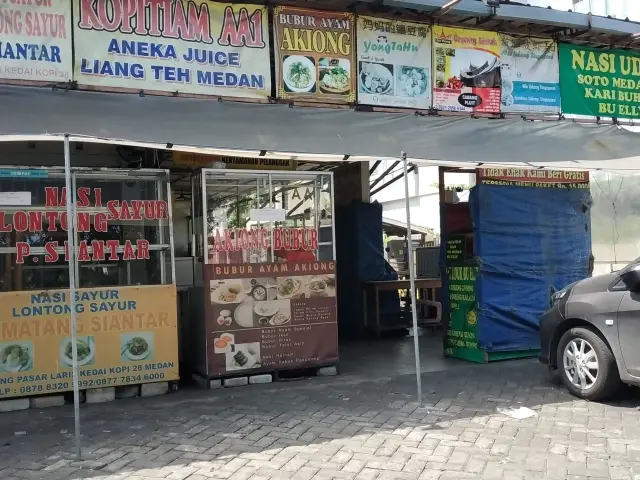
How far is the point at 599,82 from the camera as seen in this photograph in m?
9.45

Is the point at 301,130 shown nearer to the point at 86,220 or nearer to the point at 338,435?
the point at 86,220

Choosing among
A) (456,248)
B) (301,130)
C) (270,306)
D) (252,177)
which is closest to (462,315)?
(456,248)

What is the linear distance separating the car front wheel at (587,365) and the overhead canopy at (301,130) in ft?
6.52

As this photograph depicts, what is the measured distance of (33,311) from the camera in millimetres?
6598

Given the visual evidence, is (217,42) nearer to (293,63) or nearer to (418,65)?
(293,63)

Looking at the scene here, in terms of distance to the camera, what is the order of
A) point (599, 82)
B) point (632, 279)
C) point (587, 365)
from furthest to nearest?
1. point (599, 82)
2. point (587, 365)
3. point (632, 279)

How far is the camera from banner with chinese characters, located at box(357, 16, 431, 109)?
8.09m

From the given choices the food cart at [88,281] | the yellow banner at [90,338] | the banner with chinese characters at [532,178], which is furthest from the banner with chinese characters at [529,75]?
the yellow banner at [90,338]

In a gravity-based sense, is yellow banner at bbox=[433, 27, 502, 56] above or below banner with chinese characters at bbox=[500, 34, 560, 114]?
above

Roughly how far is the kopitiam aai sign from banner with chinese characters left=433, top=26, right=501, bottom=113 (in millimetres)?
4047

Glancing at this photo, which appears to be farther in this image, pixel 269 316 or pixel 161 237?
pixel 269 316

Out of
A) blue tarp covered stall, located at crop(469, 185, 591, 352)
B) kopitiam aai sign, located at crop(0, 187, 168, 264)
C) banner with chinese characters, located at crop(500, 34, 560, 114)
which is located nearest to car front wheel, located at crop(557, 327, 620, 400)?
blue tarp covered stall, located at crop(469, 185, 591, 352)

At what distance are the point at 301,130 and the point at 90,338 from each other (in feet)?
10.5

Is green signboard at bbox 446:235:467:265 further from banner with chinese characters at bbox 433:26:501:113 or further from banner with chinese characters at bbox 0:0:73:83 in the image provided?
banner with chinese characters at bbox 0:0:73:83
